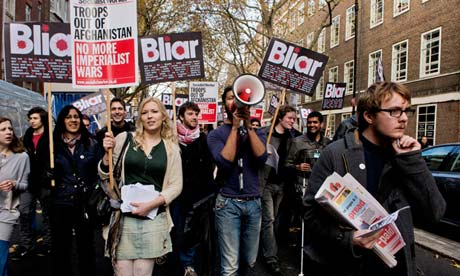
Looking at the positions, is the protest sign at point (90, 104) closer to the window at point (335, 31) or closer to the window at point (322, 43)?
the window at point (335, 31)

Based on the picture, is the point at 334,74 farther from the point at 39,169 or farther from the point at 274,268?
the point at 39,169

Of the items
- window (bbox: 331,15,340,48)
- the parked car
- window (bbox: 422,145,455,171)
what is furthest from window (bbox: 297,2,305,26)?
the parked car

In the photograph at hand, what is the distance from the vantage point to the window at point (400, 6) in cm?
2248

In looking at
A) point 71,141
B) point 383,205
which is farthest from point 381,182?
point 71,141

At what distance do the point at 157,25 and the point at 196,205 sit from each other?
2256cm

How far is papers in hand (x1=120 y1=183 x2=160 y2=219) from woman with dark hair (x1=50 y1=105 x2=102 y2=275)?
1129 millimetres

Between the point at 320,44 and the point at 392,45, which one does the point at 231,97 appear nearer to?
the point at 392,45

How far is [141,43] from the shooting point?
6438 mm

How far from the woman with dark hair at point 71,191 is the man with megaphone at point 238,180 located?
1426 millimetres

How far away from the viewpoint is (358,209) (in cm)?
202

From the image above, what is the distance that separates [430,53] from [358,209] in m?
21.5

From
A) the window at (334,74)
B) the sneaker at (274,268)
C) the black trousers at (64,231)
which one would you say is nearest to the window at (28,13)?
the window at (334,74)

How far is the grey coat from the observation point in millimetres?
2088

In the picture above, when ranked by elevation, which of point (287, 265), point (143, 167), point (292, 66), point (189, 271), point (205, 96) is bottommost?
point (287, 265)
